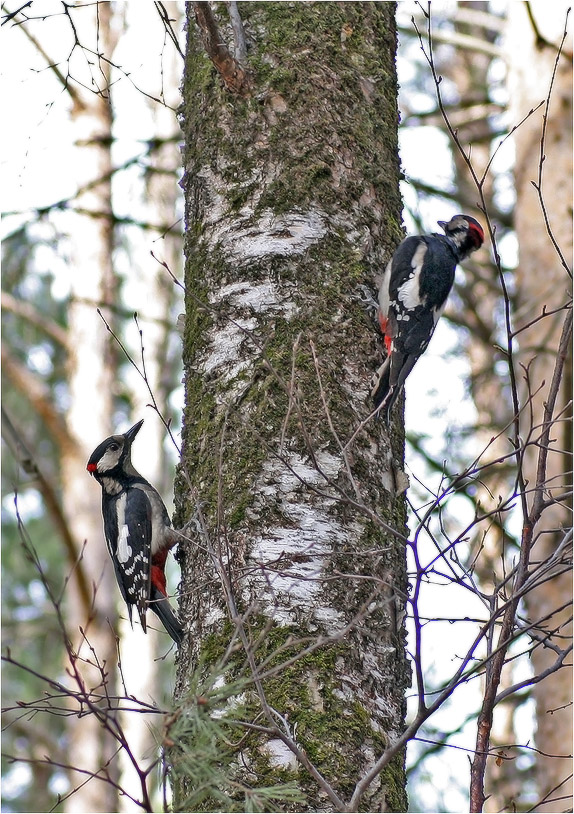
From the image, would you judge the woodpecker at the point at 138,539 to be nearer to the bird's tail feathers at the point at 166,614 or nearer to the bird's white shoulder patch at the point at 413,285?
the bird's tail feathers at the point at 166,614

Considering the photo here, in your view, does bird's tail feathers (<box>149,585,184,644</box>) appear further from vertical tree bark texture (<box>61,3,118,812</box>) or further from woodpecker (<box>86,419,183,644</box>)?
vertical tree bark texture (<box>61,3,118,812</box>)

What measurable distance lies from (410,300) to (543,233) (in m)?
2.50

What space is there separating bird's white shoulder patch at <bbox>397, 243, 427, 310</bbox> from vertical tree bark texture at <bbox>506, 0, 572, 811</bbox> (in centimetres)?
171

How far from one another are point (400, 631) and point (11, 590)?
42.5 ft

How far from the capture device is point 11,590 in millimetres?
14797

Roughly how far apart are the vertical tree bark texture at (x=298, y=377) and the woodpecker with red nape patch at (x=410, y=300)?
0.26ft

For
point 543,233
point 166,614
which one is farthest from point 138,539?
point 543,233

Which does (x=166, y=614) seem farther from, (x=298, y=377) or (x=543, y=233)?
(x=543, y=233)

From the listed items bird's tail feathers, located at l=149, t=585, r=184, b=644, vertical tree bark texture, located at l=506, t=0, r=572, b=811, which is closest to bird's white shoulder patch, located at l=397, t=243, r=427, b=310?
bird's tail feathers, located at l=149, t=585, r=184, b=644

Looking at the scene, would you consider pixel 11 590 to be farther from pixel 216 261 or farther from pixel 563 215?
pixel 216 261

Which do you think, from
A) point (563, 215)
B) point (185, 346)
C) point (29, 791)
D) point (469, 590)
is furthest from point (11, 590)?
point (469, 590)

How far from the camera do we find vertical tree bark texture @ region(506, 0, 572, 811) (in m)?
5.36

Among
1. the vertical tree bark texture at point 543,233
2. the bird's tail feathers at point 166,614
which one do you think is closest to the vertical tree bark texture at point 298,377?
the bird's tail feathers at point 166,614

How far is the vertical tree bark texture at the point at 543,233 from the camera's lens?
5363mm
